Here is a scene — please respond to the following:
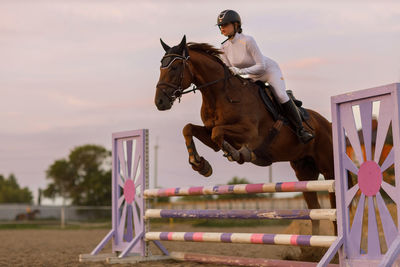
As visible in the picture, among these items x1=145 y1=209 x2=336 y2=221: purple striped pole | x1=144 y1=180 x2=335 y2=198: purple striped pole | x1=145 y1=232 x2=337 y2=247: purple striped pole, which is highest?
x1=144 y1=180 x2=335 y2=198: purple striped pole

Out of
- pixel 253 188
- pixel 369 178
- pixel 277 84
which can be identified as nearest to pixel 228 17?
pixel 277 84

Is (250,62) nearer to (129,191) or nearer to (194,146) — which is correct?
(194,146)

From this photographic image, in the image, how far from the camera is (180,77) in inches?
194

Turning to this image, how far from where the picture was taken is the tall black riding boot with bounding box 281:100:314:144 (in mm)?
5539

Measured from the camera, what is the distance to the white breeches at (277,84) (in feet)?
18.0

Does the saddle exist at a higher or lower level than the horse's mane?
lower

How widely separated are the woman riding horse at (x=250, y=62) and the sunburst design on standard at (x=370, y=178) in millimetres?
1064

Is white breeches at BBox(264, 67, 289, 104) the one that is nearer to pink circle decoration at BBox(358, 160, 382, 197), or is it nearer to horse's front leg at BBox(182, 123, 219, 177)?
horse's front leg at BBox(182, 123, 219, 177)

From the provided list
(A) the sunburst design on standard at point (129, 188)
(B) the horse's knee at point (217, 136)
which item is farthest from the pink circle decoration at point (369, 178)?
(A) the sunburst design on standard at point (129, 188)

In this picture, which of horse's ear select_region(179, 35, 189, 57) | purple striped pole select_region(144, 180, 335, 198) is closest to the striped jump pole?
purple striped pole select_region(144, 180, 335, 198)

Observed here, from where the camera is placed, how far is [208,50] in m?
5.43

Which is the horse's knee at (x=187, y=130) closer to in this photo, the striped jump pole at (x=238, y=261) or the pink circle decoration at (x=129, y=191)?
the striped jump pole at (x=238, y=261)

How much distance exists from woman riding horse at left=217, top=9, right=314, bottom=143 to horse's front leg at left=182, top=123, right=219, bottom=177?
0.71 m

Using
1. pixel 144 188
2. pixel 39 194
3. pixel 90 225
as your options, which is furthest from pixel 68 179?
pixel 144 188
